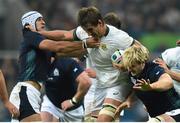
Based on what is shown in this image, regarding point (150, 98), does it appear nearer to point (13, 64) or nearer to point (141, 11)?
point (13, 64)

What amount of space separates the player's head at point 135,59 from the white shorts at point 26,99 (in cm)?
165

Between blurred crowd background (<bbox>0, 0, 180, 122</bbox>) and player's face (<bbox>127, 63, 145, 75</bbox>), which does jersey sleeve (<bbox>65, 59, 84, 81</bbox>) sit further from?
blurred crowd background (<bbox>0, 0, 180, 122</bbox>)

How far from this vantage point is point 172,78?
11422 millimetres

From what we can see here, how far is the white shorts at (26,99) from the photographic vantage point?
472 inches

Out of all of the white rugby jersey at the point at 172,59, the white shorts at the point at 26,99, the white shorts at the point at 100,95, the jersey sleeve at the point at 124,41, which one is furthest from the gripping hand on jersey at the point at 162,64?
the white shorts at the point at 26,99

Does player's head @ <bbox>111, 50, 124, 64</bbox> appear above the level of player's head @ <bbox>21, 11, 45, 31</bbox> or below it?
below

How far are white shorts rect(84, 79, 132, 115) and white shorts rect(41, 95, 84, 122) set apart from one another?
0.60 m

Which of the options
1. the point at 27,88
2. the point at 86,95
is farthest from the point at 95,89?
the point at 27,88

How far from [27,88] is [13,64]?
289 inches

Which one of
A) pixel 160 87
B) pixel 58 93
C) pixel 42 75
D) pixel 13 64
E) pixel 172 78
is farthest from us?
pixel 13 64

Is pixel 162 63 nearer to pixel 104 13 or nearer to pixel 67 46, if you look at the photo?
pixel 67 46

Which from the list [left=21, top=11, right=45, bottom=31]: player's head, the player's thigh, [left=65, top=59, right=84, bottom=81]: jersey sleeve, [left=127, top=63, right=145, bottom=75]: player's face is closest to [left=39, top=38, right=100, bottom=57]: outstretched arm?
[left=21, top=11, right=45, bottom=31]: player's head

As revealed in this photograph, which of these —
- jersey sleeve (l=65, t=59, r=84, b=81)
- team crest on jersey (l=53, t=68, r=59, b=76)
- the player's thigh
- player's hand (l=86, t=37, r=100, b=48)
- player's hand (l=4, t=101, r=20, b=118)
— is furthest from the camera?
the player's thigh

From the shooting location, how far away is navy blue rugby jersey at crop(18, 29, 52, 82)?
39.7 feet
